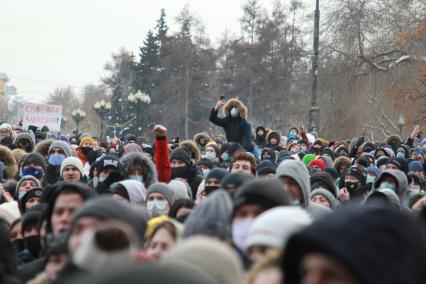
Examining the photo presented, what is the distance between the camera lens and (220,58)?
72.2 meters

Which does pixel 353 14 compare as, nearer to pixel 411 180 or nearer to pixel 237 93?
pixel 411 180

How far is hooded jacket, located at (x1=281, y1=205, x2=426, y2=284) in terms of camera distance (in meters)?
3.64

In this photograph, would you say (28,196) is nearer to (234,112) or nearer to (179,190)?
(179,190)

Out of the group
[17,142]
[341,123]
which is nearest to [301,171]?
[17,142]

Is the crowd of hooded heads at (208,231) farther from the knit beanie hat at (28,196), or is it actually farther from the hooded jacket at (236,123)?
the hooded jacket at (236,123)

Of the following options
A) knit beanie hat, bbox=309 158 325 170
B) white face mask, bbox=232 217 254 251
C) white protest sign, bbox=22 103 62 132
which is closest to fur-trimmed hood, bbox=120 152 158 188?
knit beanie hat, bbox=309 158 325 170

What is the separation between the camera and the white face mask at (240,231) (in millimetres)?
5509

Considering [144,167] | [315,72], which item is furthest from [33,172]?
[315,72]

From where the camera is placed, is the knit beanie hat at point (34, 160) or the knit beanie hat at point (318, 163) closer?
the knit beanie hat at point (34, 160)

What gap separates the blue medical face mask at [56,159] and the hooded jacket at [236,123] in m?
2.17

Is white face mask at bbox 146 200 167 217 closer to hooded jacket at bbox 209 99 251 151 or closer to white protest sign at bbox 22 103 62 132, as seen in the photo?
hooded jacket at bbox 209 99 251 151

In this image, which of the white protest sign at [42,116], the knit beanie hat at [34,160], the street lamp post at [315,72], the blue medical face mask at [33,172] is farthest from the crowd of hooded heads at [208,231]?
the street lamp post at [315,72]

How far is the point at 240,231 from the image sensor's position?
221 inches

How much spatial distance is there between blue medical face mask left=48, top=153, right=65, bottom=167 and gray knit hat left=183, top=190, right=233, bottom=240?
7.55 metres
